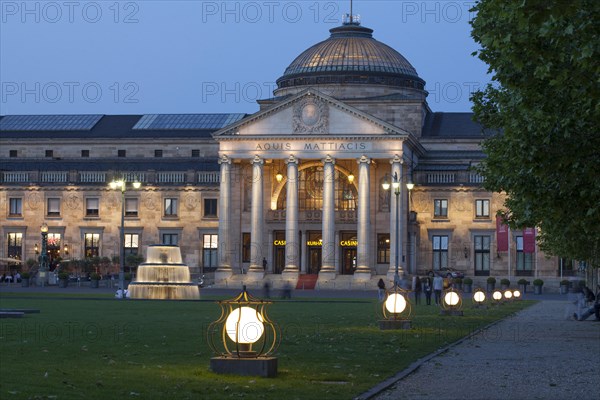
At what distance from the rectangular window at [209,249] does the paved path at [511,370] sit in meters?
87.6

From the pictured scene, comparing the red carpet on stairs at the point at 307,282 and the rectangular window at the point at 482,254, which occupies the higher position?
the rectangular window at the point at 482,254

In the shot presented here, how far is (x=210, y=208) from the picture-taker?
441ft

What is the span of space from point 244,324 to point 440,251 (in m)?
107

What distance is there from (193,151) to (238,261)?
20792 mm

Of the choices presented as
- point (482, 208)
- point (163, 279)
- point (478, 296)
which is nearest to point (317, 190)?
point (482, 208)

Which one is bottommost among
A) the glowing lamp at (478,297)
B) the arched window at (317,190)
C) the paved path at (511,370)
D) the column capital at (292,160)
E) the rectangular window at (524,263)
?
the paved path at (511,370)

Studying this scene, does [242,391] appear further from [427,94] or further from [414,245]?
[427,94]

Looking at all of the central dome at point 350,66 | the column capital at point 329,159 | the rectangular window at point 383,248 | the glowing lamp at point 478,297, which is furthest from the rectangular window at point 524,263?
the glowing lamp at point 478,297

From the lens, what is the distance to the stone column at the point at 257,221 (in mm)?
122750

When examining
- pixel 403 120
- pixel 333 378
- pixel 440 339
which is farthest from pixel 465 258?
pixel 333 378

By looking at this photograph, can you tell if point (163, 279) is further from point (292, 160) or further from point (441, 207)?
point (441, 207)

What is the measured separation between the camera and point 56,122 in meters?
153

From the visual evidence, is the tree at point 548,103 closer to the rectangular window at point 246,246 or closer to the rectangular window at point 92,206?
the rectangular window at point 246,246

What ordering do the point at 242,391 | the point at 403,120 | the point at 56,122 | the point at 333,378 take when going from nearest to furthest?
the point at 242,391 < the point at 333,378 < the point at 403,120 < the point at 56,122
